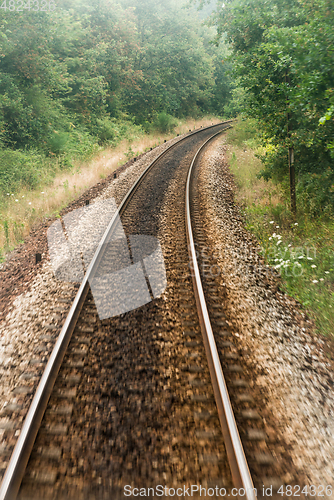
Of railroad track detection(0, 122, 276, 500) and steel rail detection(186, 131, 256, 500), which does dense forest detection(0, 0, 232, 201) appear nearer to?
railroad track detection(0, 122, 276, 500)

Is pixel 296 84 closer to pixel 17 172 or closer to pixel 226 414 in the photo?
pixel 226 414

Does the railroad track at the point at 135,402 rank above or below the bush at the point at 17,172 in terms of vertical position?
below

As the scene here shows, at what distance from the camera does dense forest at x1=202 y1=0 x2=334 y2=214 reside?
5.11 metres

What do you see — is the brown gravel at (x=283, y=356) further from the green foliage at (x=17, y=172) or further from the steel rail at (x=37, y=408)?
the green foliage at (x=17, y=172)

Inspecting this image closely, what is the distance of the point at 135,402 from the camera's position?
3033 mm

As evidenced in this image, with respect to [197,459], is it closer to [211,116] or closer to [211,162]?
[211,162]

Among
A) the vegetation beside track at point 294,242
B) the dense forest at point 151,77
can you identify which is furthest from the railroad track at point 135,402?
the dense forest at point 151,77

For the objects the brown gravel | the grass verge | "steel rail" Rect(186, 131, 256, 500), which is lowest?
the brown gravel

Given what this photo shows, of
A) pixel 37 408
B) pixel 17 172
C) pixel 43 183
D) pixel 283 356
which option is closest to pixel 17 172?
pixel 17 172

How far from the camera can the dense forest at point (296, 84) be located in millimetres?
5109

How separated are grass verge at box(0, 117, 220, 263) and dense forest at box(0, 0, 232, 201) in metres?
0.11

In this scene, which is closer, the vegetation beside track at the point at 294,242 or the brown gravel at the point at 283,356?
the brown gravel at the point at 283,356

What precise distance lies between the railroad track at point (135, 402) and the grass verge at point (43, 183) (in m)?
4.15

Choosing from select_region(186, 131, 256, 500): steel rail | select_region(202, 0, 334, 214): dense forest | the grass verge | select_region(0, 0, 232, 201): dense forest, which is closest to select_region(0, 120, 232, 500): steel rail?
select_region(186, 131, 256, 500): steel rail
